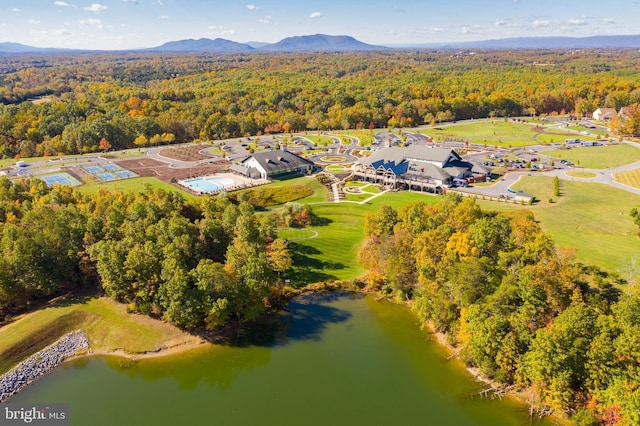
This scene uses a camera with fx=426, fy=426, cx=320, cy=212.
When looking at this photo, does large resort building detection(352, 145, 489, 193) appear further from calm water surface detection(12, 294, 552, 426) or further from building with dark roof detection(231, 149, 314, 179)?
calm water surface detection(12, 294, 552, 426)

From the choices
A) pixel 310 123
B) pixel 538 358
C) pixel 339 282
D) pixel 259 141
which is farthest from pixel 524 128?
pixel 538 358

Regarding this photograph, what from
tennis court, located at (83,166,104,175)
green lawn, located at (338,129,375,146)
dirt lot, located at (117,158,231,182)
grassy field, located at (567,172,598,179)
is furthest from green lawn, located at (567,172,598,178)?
tennis court, located at (83,166,104,175)

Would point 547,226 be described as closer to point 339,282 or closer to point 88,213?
point 339,282

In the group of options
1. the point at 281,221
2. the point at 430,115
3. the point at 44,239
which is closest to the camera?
the point at 44,239

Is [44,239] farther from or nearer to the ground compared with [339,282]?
farther from the ground

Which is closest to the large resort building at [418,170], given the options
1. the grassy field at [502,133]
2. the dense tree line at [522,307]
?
the dense tree line at [522,307]

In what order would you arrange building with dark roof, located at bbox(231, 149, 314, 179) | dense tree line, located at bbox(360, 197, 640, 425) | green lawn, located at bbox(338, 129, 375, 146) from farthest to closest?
green lawn, located at bbox(338, 129, 375, 146), building with dark roof, located at bbox(231, 149, 314, 179), dense tree line, located at bbox(360, 197, 640, 425)
